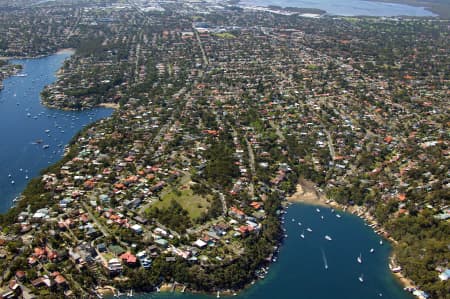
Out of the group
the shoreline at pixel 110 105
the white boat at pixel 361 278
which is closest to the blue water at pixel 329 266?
the white boat at pixel 361 278

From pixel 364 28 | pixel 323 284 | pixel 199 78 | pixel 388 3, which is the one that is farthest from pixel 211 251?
pixel 388 3

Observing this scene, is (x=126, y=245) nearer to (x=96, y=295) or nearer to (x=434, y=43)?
(x=96, y=295)

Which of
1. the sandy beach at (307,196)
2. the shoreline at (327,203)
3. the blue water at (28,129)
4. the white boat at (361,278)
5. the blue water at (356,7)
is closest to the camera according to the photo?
the white boat at (361,278)

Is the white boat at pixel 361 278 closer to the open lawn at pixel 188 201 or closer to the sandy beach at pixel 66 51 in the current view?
the open lawn at pixel 188 201

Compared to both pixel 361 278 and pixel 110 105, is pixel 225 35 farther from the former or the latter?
pixel 361 278

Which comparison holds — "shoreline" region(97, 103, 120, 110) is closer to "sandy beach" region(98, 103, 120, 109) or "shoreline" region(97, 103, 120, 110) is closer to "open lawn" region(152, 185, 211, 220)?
"sandy beach" region(98, 103, 120, 109)

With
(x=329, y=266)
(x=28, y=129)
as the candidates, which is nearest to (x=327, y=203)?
(x=329, y=266)

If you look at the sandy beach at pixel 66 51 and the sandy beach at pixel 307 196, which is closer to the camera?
the sandy beach at pixel 307 196
